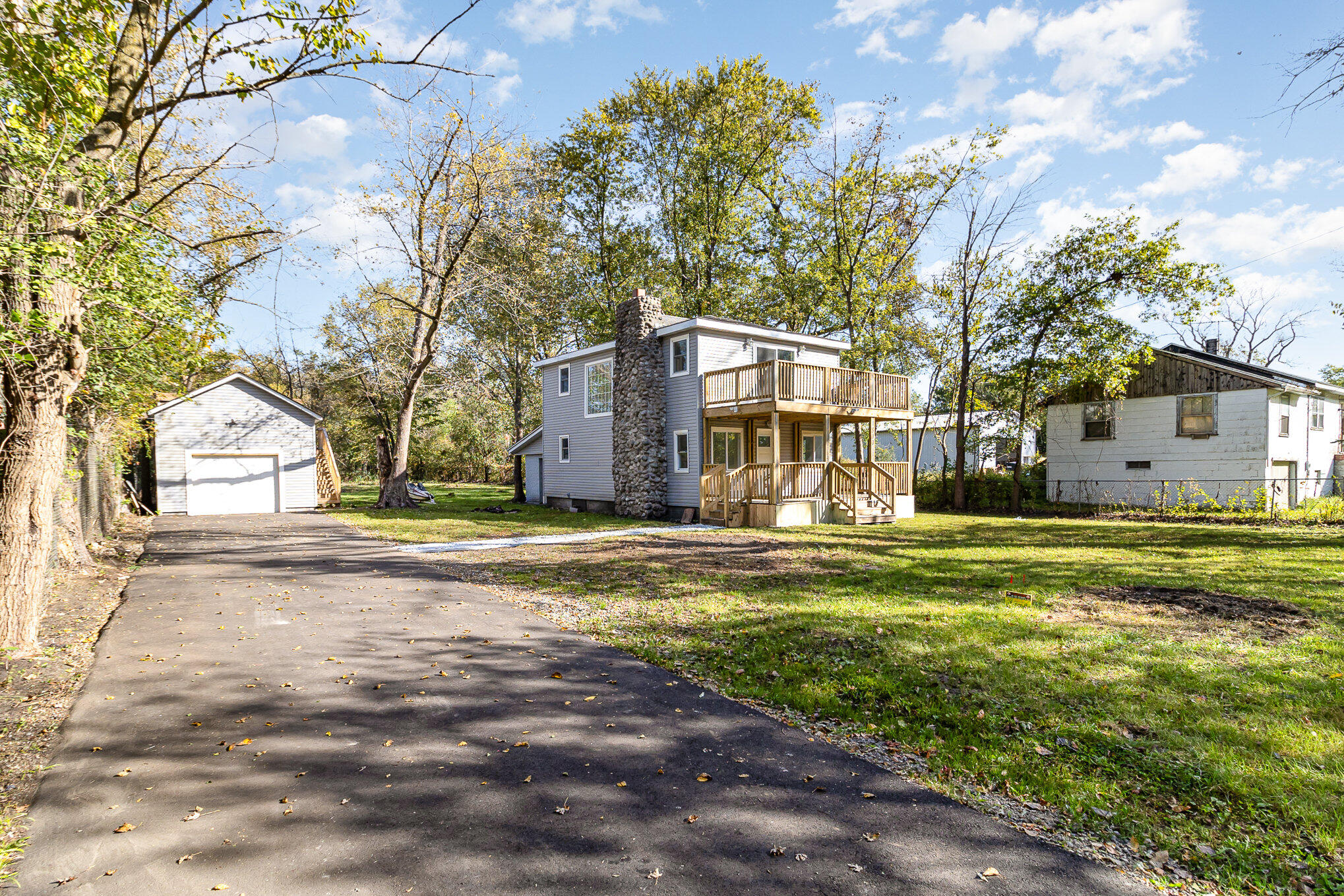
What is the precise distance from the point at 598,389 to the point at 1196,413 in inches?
792

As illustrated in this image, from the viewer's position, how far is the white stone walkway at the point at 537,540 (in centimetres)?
1258

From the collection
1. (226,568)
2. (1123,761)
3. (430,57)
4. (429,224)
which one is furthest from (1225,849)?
(429,224)

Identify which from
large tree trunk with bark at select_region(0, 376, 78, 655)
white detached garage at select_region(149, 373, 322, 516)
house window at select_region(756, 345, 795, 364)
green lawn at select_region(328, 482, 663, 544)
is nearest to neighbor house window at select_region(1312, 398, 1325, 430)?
house window at select_region(756, 345, 795, 364)

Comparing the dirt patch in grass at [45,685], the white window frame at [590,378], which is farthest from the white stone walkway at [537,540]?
the white window frame at [590,378]

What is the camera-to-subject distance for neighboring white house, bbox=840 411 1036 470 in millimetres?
24047

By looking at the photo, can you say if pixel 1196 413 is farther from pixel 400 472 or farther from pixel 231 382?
pixel 231 382

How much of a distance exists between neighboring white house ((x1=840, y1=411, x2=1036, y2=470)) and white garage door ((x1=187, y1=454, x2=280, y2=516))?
20715 millimetres

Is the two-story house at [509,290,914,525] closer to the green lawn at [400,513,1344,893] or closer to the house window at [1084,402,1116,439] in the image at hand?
the green lawn at [400,513,1344,893]

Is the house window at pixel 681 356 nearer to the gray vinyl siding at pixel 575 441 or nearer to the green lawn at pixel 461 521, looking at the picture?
the gray vinyl siding at pixel 575 441

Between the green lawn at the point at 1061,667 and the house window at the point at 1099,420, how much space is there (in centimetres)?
1227

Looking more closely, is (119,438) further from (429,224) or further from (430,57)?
(430,57)

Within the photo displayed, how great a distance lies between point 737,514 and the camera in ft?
55.9

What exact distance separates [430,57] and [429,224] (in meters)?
19.3

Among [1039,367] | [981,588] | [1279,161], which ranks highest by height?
[1279,161]
